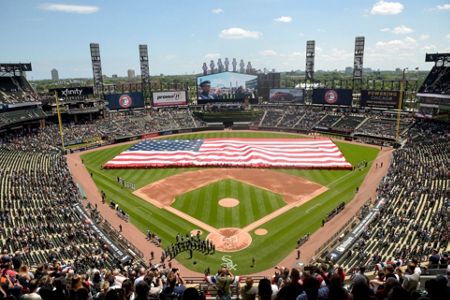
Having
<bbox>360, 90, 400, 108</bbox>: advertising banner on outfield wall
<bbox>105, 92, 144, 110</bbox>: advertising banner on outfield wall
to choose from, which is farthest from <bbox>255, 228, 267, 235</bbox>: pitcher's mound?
<bbox>105, 92, 144, 110</bbox>: advertising banner on outfield wall

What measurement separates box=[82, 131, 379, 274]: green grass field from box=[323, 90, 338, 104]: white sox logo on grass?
2686cm

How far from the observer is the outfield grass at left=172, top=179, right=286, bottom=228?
3216 cm

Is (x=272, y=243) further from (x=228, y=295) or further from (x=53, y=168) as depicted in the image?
(x=53, y=168)

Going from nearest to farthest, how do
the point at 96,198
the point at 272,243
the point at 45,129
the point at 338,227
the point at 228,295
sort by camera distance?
the point at 228,295 < the point at 272,243 < the point at 338,227 < the point at 96,198 < the point at 45,129

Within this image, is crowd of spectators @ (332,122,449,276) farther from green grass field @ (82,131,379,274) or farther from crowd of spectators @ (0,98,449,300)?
green grass field @ (82,131,379,274)

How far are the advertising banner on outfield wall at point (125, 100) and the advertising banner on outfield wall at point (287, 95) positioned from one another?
35.1 metres

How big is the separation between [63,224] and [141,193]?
12.1 m

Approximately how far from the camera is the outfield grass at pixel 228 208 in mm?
32156

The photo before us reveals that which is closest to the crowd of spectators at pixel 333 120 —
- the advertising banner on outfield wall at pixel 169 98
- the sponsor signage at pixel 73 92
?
the advertising banner on outfield wall at pixel 169 98

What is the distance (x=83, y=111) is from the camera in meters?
74.4

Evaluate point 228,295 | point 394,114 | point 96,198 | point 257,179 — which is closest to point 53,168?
point 96,198

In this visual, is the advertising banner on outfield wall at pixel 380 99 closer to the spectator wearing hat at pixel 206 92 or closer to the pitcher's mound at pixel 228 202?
the spectator wearing hat at pixel 206 92

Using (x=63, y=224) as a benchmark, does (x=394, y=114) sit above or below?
above

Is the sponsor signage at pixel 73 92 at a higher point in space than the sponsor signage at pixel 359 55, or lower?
lower
